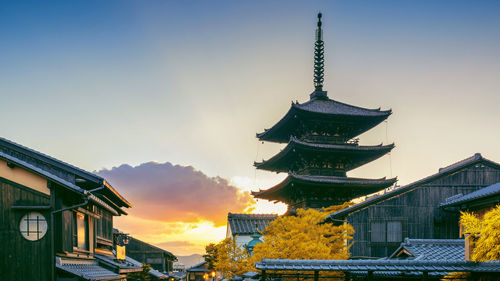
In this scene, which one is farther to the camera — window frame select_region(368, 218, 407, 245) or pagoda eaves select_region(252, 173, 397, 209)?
pagoda eaves select_region(252, 173, 397, 209)

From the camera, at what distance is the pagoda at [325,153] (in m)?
35.8

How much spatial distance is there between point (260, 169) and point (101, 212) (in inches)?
981

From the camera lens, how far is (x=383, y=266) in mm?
16375

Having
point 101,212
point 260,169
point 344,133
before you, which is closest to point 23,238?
point 101,212

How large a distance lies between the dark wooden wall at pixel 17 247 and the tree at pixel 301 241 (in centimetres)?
1295

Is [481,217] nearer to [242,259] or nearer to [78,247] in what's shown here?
[78,247]

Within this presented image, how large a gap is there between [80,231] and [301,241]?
11893 mm

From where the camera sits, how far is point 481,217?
18.7 meters

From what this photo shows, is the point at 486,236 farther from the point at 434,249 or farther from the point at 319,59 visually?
the point at 319,59

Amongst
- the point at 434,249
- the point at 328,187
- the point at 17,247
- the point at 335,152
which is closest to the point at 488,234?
the point at 434,249

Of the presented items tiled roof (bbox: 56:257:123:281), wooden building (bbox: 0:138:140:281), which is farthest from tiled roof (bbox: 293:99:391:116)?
wooden building (bbox: 0:138:140:281)

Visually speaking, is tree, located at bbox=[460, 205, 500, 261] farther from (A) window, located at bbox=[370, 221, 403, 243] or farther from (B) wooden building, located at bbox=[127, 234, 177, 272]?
(B) wooden building, located at bbox=[127, 234, 177, 272]

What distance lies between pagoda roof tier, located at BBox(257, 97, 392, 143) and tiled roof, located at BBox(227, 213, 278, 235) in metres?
18.6

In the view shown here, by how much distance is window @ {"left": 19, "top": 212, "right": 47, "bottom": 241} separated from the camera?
15227mm
